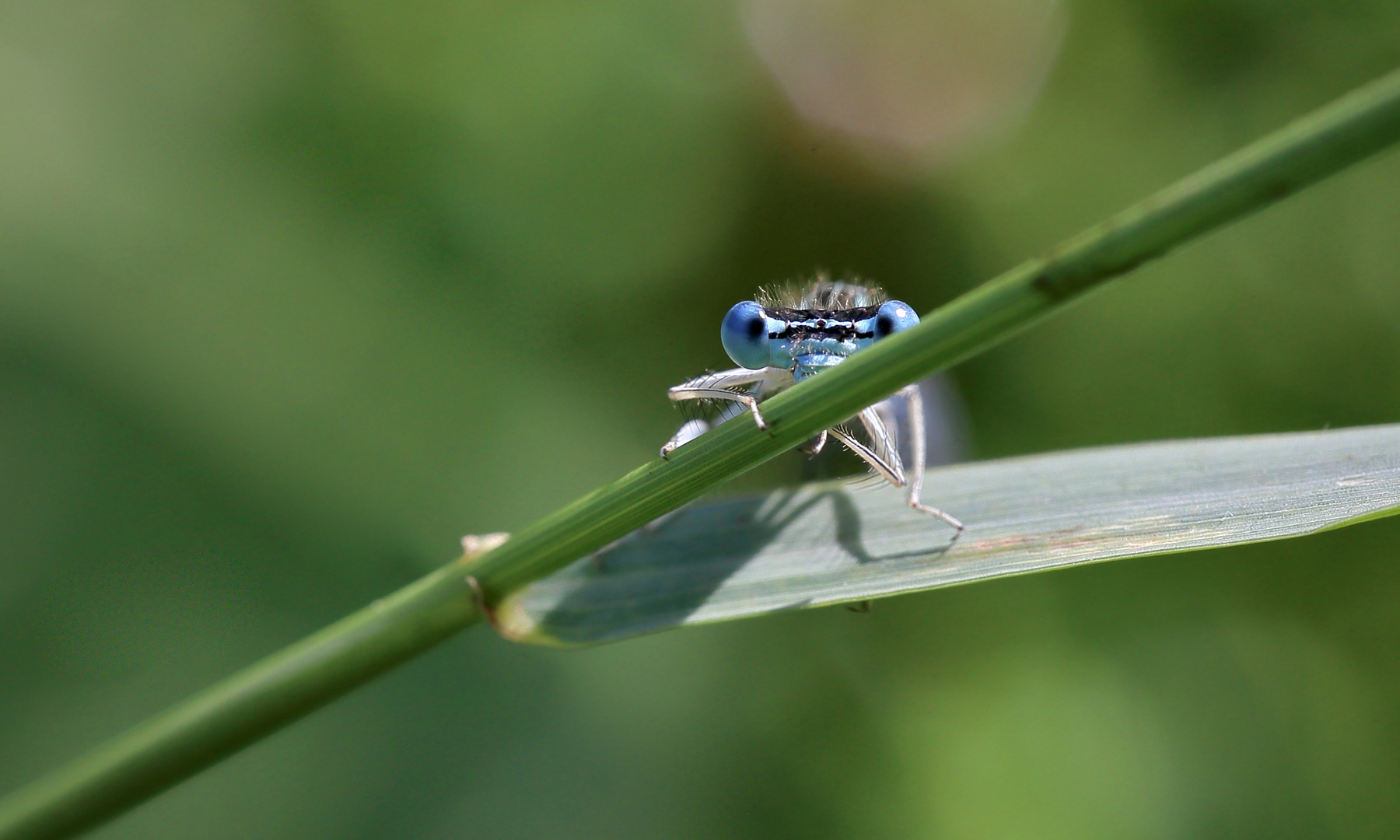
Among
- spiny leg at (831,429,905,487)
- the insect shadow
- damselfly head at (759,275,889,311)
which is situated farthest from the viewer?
damselfly head at (759,275,889,311)

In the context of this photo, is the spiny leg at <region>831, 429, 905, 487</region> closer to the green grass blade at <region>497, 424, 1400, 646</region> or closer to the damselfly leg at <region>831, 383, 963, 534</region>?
the damselfly leg at <region>831, 383, 963, 534</region>

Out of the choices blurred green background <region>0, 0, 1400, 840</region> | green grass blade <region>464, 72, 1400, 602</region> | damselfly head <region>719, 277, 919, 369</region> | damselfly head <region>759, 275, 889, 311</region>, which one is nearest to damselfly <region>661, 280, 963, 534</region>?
damselfly head <region>719, 277, 919, 369</region>

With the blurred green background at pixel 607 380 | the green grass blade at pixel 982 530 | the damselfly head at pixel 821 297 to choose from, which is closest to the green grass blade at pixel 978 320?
the green grass blade at pixel 982 530

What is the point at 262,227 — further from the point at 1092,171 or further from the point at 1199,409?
the point at 1199,409

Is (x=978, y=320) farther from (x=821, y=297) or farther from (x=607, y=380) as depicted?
(x=607, y=380)

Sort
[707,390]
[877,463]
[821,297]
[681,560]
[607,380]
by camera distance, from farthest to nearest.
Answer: [607,380], [821,297], [707,390], [877,463], [681,560]

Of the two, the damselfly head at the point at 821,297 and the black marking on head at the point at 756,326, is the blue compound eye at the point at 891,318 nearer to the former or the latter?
the damselfly head at the point at 821,297

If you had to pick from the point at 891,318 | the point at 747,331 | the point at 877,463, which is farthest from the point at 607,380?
the point at 877,463

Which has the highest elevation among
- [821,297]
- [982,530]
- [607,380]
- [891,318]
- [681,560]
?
[607,380]
